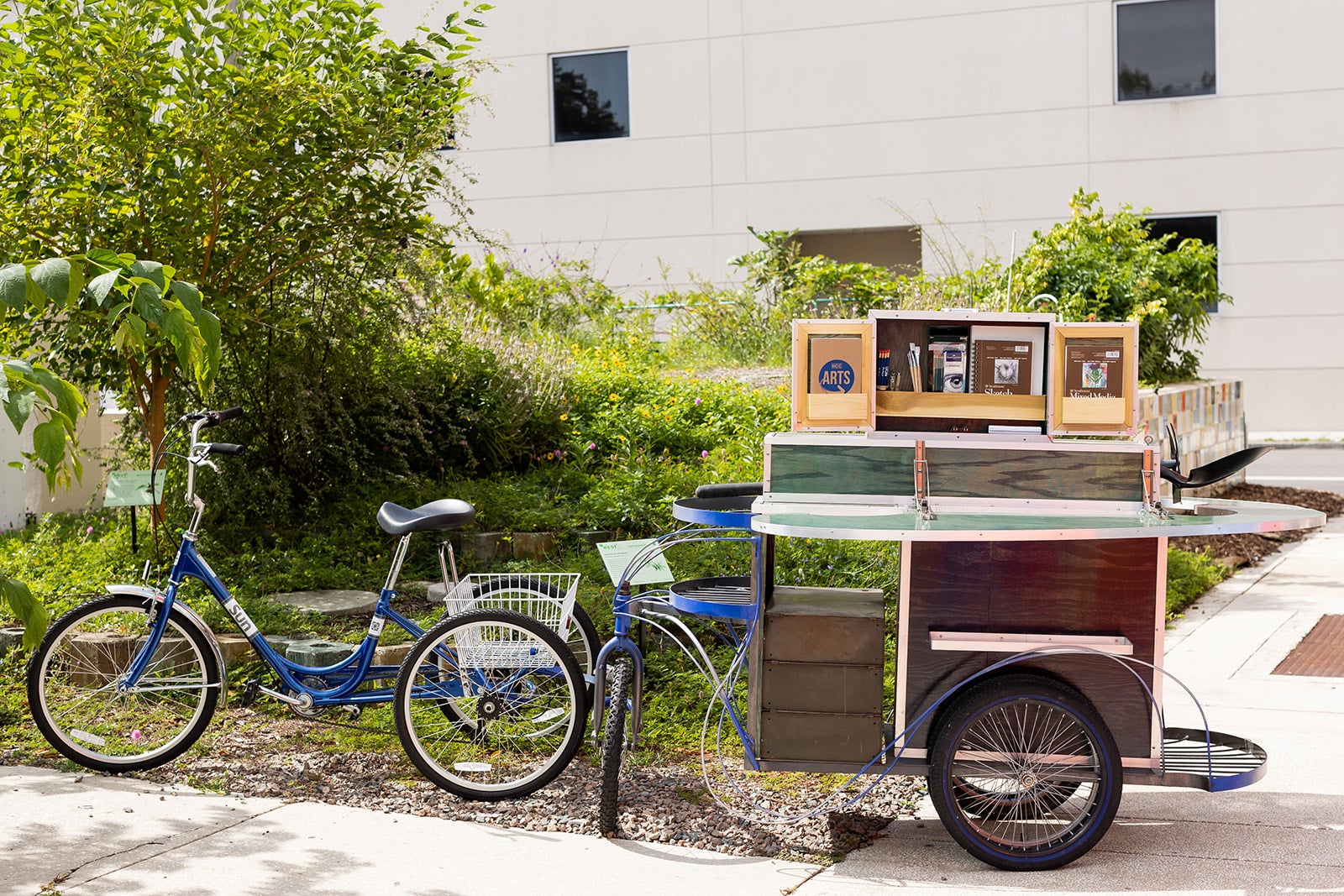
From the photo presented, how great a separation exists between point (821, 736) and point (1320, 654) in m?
3.84

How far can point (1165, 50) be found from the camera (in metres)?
20.3

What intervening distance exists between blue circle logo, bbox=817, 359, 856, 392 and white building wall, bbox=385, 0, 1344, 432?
14.7 meters

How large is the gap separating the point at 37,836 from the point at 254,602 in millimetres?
2582

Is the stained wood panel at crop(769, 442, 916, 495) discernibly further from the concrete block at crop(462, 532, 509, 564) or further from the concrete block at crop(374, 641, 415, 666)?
the concrete block at crop(462, 532, 509, 564)

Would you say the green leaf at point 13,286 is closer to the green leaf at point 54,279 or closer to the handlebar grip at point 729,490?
the green leaf at point 54,279

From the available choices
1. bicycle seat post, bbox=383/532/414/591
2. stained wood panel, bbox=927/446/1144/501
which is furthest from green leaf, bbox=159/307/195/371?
stained wood panel, bbox=927/446/1144/501

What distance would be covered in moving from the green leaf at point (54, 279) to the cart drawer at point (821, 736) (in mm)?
2487

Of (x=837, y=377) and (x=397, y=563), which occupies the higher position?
(x=837, y=377)

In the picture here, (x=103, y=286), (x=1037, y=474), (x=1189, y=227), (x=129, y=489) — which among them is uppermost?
(x=1189, y=227)

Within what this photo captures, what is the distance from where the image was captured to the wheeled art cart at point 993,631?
13.6ft

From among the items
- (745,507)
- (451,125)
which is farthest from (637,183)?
(745,507)

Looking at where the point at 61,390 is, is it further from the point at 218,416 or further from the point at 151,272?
the point at 218,416

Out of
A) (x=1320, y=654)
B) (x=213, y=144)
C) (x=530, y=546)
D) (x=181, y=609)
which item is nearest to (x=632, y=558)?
(x=181, y=609)

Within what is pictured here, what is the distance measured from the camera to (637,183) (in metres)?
22.5
